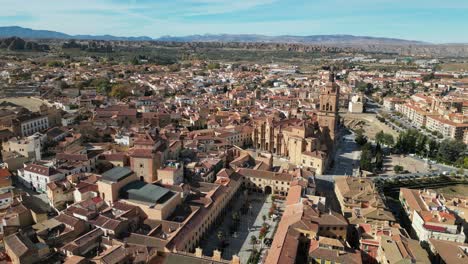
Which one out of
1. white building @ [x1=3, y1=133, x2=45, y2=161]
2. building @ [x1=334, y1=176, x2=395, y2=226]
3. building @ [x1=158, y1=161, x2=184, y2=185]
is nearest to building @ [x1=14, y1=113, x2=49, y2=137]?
white building @ [x1=3, y1=133, x2=45, y2=161]

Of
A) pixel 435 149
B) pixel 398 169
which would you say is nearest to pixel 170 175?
pixel 398 169

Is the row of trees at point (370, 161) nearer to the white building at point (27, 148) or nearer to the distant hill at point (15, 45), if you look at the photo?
the white building at point (27, 148)

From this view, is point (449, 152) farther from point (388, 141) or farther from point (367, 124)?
point (367, 124)

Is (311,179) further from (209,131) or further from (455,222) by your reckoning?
(209,131)

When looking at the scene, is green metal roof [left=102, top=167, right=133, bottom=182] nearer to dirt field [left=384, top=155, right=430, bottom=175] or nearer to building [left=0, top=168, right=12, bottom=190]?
building [left=0, top=168, right=12, bottom=190]

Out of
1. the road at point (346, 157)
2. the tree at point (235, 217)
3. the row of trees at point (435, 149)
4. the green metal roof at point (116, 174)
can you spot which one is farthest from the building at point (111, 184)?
the row of trees at point (435, 149)

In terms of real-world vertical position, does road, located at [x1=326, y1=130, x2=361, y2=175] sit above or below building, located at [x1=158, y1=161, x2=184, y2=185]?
below

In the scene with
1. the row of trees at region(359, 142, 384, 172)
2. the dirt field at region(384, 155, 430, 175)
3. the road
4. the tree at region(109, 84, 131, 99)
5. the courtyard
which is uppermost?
the tree at region(109, 84, 131, 99)
